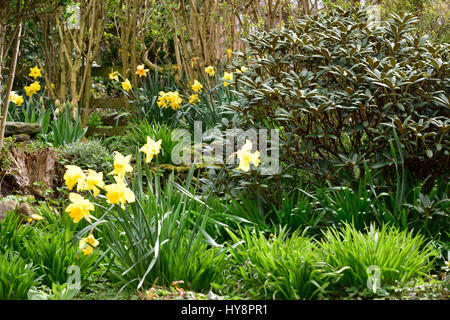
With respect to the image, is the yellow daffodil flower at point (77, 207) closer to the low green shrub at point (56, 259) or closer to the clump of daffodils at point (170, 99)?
the low green shrub at point (56, 259)

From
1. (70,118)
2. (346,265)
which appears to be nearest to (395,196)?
(346,265)

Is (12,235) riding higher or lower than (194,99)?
lower

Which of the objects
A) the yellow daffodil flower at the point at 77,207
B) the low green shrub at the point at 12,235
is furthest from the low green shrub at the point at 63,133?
the yellow daffodil flower at the point at 77,207

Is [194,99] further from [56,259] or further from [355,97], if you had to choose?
[56,259]

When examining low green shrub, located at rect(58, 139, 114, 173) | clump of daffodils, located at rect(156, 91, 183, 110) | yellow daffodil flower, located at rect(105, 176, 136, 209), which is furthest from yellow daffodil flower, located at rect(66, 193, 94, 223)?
clump of daffodils, located at rect(156, 91, 183, 110)

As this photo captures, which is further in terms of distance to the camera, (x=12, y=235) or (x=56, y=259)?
(x=12, y=235)

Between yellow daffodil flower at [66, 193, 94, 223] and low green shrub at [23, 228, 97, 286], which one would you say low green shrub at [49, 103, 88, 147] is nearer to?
low green shrub at [23, 228, 97, 286]

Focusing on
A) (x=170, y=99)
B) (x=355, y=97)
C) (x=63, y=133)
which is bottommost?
(x=63, y=133)

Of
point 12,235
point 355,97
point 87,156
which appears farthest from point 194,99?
point 12,235

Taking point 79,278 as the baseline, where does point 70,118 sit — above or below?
above

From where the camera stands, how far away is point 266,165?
3.59m

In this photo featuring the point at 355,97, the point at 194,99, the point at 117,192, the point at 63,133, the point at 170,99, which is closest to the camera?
the point at 117,192
